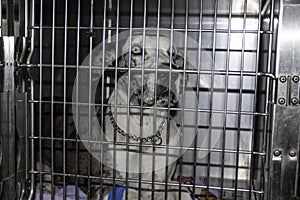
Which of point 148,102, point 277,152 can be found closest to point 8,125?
point 148,102

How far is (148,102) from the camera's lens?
1331 mm

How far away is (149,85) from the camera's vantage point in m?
1.33

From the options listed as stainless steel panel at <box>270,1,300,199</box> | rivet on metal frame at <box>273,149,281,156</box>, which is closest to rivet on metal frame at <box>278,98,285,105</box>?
stainless steel panel at <box>270,1,300,199</box>

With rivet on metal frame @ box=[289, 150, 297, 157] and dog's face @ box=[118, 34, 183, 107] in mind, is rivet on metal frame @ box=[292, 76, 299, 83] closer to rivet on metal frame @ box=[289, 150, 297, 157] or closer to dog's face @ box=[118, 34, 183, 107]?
rivet on metal frame @ box=[289, 150, 297, 157]

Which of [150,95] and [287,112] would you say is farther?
[150,95]

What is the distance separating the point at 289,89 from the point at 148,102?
21.1 inches

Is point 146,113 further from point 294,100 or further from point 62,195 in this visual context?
point 294,100

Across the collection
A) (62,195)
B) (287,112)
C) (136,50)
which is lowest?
(62,195)

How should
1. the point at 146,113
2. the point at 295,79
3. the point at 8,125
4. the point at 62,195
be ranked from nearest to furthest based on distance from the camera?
1. the point at 295,79
2. the point at 8,125
3. the point at 62,195
4. the point at 146,113

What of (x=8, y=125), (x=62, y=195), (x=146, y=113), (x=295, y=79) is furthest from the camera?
(x=146, y=113)

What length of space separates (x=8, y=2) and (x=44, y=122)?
0.70 m

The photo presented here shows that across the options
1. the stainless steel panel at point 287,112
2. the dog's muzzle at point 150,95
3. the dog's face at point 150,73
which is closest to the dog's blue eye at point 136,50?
the dog's face at point 150,73

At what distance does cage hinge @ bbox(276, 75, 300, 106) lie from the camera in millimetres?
919

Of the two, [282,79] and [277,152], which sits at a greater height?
[282,79]
